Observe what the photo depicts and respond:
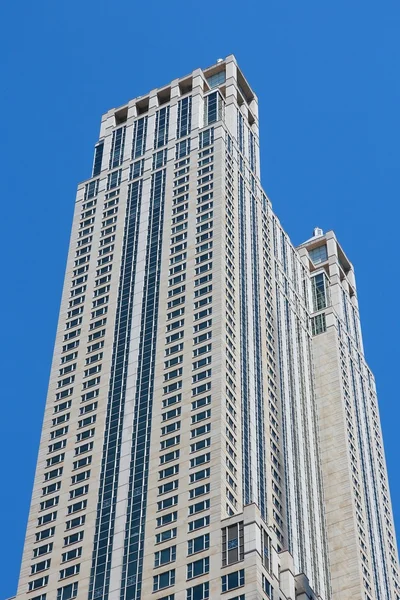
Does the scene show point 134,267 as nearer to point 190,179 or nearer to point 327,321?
point 190,179

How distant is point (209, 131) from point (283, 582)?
3040 inches

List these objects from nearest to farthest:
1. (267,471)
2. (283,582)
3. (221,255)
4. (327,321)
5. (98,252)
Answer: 1. (283,582)
2. (267,471)
3. (221,255)
4. (98,252)
5. (327,321)

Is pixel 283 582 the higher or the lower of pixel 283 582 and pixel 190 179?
the lower

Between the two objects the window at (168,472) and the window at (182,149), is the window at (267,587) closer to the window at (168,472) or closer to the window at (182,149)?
the window at (168,472)

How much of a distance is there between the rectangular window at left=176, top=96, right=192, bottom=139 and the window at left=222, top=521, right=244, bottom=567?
75.4 m

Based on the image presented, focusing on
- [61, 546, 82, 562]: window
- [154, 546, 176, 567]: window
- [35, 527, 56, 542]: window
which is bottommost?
[154, 546, 176, 567]: window

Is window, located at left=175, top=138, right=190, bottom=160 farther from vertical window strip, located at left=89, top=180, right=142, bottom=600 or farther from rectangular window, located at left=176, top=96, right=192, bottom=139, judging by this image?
vertical window strip, located at left=89, top=180, right=142, bottom=600

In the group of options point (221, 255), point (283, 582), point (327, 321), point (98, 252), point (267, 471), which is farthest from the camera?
point (327, 321)

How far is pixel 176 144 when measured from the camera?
181m

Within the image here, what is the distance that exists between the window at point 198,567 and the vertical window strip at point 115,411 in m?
9.74

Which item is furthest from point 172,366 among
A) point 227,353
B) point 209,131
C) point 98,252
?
point 209,131

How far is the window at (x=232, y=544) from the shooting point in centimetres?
11988

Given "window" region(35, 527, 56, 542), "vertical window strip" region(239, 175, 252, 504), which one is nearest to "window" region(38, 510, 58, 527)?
"window" region(35, 527, 56, 542)

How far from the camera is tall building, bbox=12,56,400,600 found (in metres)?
128
